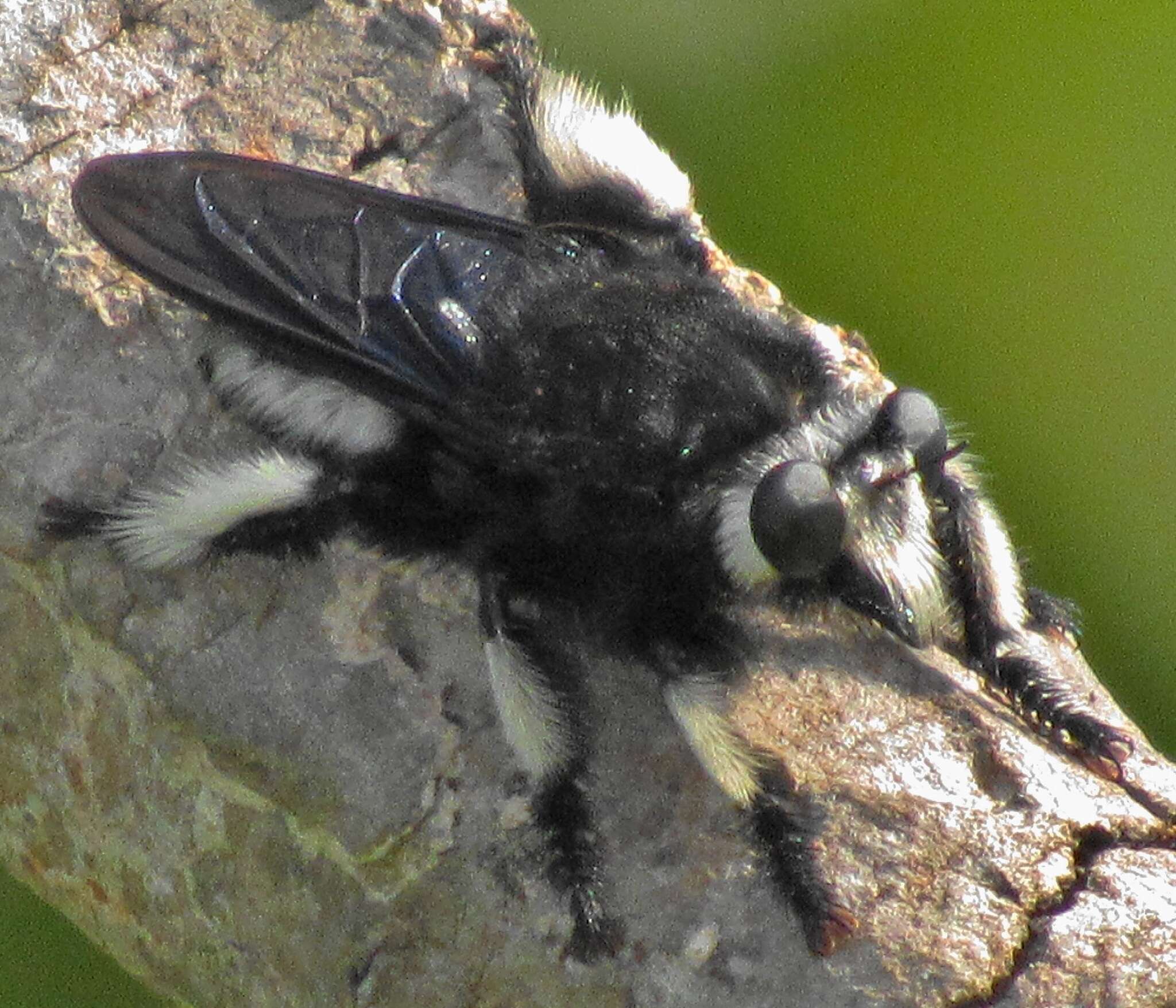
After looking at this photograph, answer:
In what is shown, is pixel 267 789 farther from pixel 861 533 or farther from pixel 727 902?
pixel 861 533

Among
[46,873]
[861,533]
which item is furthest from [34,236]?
[861,533]

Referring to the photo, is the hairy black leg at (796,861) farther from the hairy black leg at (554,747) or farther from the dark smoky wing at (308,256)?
the dark smoky wing at (308,256)

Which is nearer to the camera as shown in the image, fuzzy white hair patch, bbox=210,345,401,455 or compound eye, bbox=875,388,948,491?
compound eye, bbox=875,388,948,491

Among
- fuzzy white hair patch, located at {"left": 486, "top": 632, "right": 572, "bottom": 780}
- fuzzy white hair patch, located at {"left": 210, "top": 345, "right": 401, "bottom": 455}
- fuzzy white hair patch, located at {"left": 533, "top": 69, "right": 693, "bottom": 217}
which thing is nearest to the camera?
fuzzy white hair patch, located at {"left": 486, "top": 632, "right": 572, "bottom": 780}

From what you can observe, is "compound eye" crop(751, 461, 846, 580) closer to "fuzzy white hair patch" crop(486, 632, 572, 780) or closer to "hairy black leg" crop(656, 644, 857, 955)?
"hairy black leg" crop(656, 644, 857, 955)

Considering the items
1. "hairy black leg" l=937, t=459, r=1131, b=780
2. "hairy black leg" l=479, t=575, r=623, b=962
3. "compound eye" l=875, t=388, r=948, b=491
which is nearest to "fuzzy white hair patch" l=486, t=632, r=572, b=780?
"hairy black leg" l=479, t=575, r=623, b=962

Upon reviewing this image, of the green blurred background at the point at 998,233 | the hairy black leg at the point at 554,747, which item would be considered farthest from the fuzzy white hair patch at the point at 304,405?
the green blurred background at the point at 998,233

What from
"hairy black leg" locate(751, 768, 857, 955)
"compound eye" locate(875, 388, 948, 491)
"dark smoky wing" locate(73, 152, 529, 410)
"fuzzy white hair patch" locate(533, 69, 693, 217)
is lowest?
"hairy black leg" locate(751, 768, 857, 955)
